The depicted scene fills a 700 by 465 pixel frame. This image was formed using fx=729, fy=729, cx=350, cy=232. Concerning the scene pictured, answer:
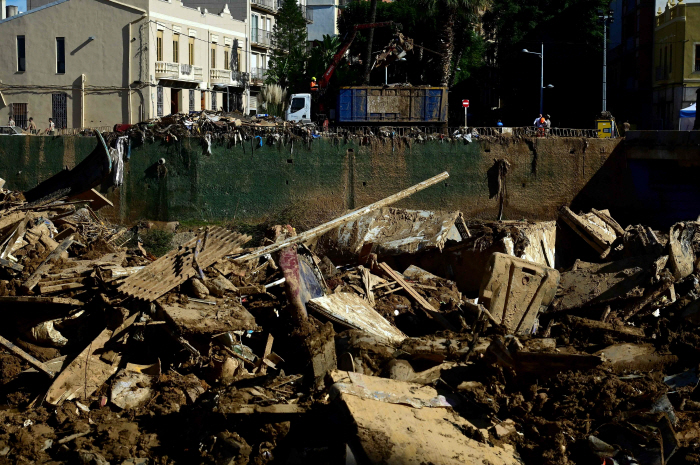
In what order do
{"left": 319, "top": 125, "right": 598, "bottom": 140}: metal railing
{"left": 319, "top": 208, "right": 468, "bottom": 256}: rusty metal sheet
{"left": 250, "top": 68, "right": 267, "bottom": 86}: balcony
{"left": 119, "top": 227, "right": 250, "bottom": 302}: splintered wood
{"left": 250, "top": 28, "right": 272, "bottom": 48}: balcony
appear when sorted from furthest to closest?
{"left": 250, "top": 28, "right": 272, "bottom": 48}: balcony, {"left": 250, "top": 68, "right": 267, "bottom": 86}: balcony, {"left": 319, "top": 125, "right": 598, "bottom": 140}: metal railing, {"left": 319, "top": 208, "right": 468, "bottom": 256}: rusty metal sheet, {"left": 119, "top": 227, "right": 250, "bottom": 302}: splintered wood

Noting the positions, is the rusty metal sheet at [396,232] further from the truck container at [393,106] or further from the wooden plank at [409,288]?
the truck container at [393,106]

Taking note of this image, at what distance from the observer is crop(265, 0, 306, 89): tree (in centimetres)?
3884

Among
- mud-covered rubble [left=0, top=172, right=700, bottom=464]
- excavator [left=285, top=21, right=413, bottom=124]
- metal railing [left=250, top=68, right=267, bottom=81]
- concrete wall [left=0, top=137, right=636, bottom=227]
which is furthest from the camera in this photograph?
metal railing [left=250, top=68, right=267, bottom=81]

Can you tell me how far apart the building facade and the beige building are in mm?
20625

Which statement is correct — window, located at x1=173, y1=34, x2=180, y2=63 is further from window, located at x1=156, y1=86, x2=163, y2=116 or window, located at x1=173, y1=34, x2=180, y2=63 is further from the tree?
the tree

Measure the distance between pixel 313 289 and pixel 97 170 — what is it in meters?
9.65

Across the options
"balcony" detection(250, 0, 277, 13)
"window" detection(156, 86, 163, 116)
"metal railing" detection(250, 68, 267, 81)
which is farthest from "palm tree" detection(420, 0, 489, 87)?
"balcony" detection(250, 0, 277, 13)

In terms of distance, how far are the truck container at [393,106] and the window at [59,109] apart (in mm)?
13937

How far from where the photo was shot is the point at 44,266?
8906 mm

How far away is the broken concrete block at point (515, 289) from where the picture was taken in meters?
8.72

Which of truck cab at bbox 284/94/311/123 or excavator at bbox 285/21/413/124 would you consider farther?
truck cab at bbox 284/94/311/123

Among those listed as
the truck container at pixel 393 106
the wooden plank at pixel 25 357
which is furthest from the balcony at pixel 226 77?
the wooden plank at pixel 25 357

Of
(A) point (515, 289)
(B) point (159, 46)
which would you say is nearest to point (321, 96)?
(B) point (159, 46)

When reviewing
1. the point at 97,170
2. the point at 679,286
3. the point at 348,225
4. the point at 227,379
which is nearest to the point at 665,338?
the point at 679,286
